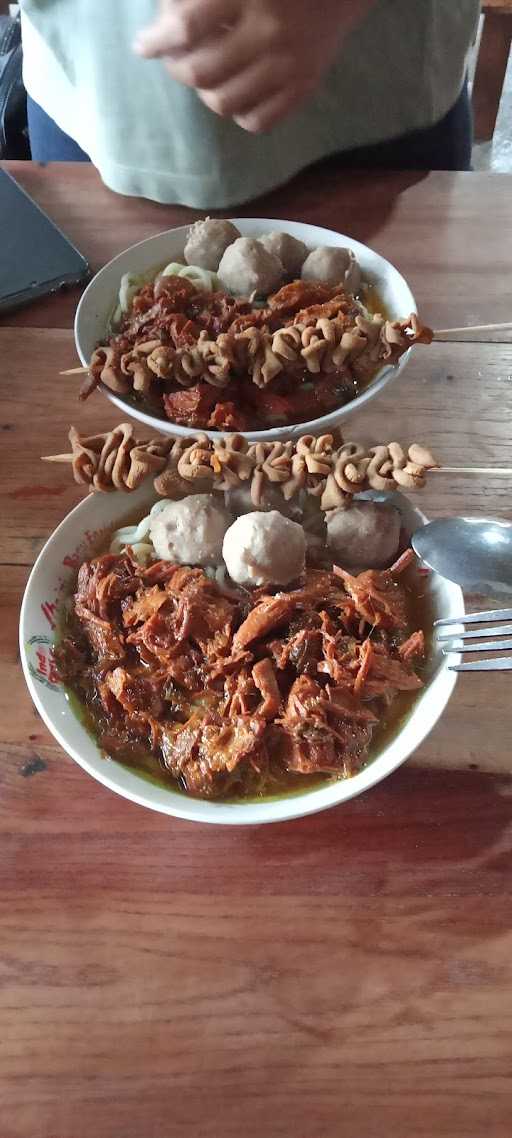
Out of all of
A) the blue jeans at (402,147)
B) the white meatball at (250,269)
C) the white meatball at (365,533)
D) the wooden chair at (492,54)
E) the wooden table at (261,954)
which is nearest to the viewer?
the wooden table at (261,954)

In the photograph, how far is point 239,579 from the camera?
996mm

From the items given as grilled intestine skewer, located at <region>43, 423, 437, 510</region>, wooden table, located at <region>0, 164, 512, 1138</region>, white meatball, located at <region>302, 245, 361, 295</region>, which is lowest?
wooden table, located at <region>0, 164, 512, 1138</region>

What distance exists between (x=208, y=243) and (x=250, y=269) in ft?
0.40

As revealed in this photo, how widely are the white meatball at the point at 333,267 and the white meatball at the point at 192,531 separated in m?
0.53

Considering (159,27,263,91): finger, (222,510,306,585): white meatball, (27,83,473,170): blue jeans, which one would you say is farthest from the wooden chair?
(222,510,306,585): white meatball

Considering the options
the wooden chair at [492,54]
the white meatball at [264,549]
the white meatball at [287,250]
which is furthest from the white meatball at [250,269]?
the wooden chair at [492,54]

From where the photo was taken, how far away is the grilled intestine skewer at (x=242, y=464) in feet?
3.29

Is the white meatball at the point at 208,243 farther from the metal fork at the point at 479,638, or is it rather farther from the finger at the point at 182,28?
the metal fork at the point at 479,638

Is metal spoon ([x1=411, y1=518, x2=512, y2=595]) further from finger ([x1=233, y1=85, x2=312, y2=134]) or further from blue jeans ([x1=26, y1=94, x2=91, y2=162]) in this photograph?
blue jeans ([x1=26, y1=94, x2=91, y2=162])

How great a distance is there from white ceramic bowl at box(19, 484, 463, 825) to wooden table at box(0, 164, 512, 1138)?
0.32 ft

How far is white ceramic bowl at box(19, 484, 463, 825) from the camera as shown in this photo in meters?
0.86

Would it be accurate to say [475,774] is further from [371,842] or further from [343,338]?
[343,338]

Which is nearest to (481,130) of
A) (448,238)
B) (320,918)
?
(448,238)

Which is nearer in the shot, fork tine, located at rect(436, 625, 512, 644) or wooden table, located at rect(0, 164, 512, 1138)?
wooden table, located at rect(0, 164, 512, 1138)
